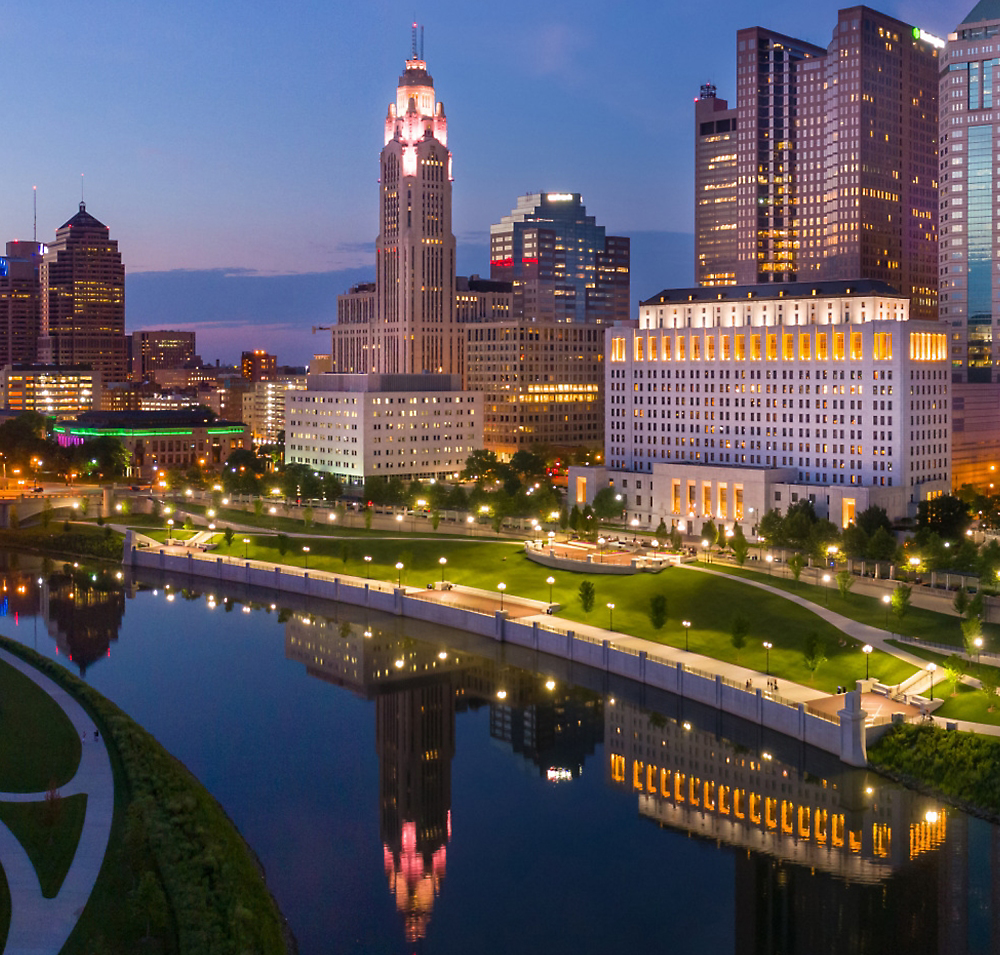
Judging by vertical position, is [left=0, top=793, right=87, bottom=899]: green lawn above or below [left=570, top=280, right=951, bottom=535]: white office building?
below

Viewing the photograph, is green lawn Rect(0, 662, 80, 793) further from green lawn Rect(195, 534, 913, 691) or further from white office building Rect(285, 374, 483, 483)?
white office building Rect(285, 374, 483, 483)

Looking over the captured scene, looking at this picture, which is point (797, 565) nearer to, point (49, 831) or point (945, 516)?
point (945, 516)

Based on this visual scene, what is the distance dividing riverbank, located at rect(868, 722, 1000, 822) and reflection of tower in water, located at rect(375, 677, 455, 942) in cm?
2240

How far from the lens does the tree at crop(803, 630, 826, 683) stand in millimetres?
72562

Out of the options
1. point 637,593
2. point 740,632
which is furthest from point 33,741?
point 637,593

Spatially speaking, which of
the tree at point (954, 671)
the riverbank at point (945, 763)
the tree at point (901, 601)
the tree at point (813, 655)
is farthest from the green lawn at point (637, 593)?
the riverbank at point (945, 763)

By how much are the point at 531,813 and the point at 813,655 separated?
71.7 feet

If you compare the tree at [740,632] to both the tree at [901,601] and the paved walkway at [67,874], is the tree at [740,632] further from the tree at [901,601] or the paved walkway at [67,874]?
the paved walkway at [67,874]

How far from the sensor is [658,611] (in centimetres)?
8569

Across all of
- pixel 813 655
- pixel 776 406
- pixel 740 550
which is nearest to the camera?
pixel 813 655

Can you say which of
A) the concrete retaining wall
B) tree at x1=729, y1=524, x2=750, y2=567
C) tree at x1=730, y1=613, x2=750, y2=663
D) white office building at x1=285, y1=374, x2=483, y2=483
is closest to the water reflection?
the concrete retaining wall

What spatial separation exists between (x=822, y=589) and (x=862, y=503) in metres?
30.2

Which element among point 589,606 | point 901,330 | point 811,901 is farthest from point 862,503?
point 811,901

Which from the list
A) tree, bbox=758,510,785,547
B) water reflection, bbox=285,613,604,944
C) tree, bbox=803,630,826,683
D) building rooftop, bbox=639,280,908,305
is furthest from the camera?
building rooftop, bbox=639,280,908,305
